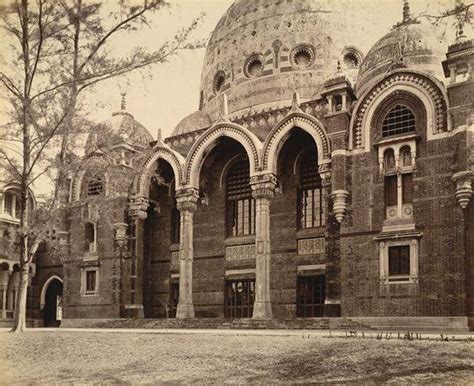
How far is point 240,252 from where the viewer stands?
1053 inches

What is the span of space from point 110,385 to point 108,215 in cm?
1728

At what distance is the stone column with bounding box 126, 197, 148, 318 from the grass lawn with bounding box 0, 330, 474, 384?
12584mm

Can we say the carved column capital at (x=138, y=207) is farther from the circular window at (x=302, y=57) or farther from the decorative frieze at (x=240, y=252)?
the circular window at (x=302, y=57)

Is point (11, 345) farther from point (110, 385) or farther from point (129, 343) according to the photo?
point (110, 385)

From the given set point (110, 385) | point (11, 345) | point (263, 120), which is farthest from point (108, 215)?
point (110, 385)

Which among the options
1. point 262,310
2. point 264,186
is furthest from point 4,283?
point 264,186

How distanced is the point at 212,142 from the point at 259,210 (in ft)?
14.5

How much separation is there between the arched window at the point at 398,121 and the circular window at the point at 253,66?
11358mm

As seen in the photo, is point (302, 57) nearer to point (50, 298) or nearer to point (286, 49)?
point (286, 49)

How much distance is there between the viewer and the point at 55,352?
14.8 metres

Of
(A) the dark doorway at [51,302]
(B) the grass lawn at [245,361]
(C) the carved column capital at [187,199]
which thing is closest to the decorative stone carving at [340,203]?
(C) the carved column capital at [187,199]

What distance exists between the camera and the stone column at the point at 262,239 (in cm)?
2372

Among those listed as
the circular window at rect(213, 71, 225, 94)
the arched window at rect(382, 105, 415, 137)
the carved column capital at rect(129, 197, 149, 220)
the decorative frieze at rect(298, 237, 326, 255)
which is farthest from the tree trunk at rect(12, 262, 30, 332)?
the circular window at rect(213, 71, 225, 94)

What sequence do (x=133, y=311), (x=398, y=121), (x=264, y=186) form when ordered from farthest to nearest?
(x=133, y=311)
(x=264, y=186)
(x=398, y=121)
